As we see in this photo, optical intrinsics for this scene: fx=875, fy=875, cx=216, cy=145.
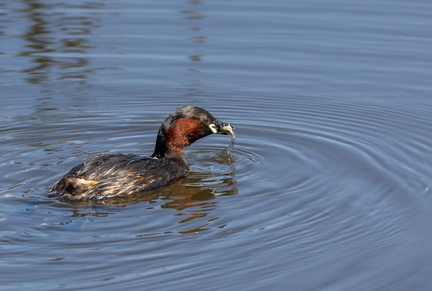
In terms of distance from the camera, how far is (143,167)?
848 centimetres

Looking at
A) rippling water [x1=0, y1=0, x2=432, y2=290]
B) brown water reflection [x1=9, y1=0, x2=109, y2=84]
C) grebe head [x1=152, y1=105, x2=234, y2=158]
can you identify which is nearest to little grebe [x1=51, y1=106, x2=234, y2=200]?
grebe head [x1=152, y1=105, x2=234, y2=158]

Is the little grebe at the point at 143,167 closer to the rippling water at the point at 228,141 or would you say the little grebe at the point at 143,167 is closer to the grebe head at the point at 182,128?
the grebe head at the point at 182,128

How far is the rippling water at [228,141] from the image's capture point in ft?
21.1

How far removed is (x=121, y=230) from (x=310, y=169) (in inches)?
91.9

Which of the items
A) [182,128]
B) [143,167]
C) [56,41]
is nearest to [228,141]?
[182,128]

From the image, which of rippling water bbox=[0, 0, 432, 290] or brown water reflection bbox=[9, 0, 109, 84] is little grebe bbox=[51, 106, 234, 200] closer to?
rippling water bbox=[0, 0, 432, 290]

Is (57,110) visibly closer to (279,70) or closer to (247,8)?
(279,70)

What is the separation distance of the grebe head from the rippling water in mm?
341

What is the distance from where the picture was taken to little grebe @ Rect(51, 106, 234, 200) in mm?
7996

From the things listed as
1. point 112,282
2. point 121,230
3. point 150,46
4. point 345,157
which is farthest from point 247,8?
point 112,282

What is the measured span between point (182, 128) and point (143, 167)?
829mm

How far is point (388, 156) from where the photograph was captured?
8922mm

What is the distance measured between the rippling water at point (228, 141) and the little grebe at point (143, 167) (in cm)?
17

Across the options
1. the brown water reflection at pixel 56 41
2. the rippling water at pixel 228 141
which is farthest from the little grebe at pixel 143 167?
the brown water reflection at pixel 56 41
